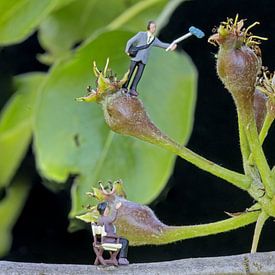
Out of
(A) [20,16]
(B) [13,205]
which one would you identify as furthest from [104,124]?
(B) [13,205]

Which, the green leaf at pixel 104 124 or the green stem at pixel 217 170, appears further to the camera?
the green leaf at pixel 104 124

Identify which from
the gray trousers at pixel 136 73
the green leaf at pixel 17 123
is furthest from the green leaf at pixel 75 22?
the gray trousers at pixel 136 73

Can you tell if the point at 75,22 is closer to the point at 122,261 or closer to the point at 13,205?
the point at 13,205

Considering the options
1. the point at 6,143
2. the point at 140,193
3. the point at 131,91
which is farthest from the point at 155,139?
the point at 6,143

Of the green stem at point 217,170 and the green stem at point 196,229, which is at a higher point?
the green stem at point 217,170

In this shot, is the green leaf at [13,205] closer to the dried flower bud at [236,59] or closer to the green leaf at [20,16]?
the green leaf at [20,16]
